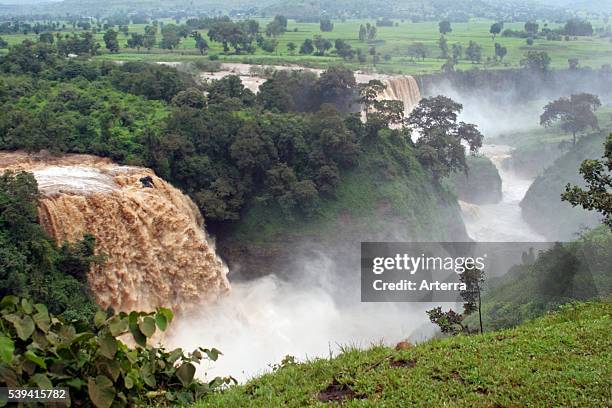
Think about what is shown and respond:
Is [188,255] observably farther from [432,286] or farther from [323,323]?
[432,286]

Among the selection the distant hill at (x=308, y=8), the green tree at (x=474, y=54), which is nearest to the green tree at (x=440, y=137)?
the green tree at (x=474, y=54)

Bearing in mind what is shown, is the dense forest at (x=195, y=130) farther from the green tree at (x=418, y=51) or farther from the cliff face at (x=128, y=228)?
the green tree at (x=418, y=51)

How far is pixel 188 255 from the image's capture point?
19.0m

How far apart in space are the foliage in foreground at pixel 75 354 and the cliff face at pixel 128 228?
11313 mm

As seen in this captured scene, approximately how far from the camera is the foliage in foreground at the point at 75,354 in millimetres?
5117

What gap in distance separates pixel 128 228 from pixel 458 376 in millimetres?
12532

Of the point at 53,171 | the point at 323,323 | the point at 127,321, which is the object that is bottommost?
the point at 323,323

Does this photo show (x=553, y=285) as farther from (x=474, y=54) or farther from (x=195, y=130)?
(x=474, y=54)

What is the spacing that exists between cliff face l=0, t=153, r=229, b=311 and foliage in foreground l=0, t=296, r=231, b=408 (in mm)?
11313

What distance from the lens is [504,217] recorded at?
3438cm

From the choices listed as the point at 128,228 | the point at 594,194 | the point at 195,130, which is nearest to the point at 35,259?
the point at 128,228

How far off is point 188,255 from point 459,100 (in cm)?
3591

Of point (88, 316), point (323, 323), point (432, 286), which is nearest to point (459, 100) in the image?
point (432, 286)

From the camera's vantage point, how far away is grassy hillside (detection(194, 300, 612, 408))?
6.21 metres
